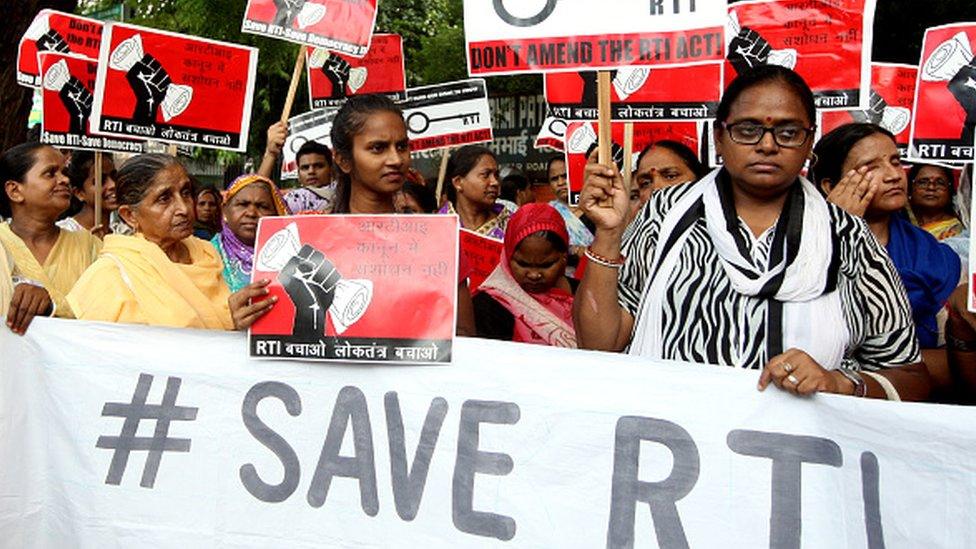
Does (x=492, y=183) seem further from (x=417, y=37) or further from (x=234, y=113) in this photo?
(x=417, y=37)

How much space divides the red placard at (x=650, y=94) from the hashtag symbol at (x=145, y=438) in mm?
2202

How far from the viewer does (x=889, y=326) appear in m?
2.71

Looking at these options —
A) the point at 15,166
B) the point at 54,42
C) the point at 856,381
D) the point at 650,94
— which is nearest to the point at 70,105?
the point at 54,42

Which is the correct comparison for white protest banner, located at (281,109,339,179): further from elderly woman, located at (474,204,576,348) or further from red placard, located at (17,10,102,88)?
elderly woman, located at (474,204,576,348)

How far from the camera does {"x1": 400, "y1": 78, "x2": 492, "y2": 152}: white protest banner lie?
7.01 meters

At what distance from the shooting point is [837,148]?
12.5ft

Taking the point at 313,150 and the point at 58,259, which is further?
the point at 313,150

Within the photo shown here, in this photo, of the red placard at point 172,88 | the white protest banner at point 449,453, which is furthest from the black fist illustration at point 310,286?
the red placard at point 172,88

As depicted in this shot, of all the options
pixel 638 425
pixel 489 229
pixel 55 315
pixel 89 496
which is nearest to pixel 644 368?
pixel 638 425

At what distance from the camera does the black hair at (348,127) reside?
11.6 ft

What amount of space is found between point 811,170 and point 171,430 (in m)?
2.30

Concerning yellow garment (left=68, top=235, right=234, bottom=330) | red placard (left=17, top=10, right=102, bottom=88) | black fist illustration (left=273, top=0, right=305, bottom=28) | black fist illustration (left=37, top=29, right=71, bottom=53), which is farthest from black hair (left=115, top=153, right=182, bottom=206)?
black fist illustration (left=37, top=29, right=71, bottom=53)

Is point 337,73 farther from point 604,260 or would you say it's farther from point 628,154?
point 604,260

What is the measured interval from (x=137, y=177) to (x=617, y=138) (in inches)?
132
